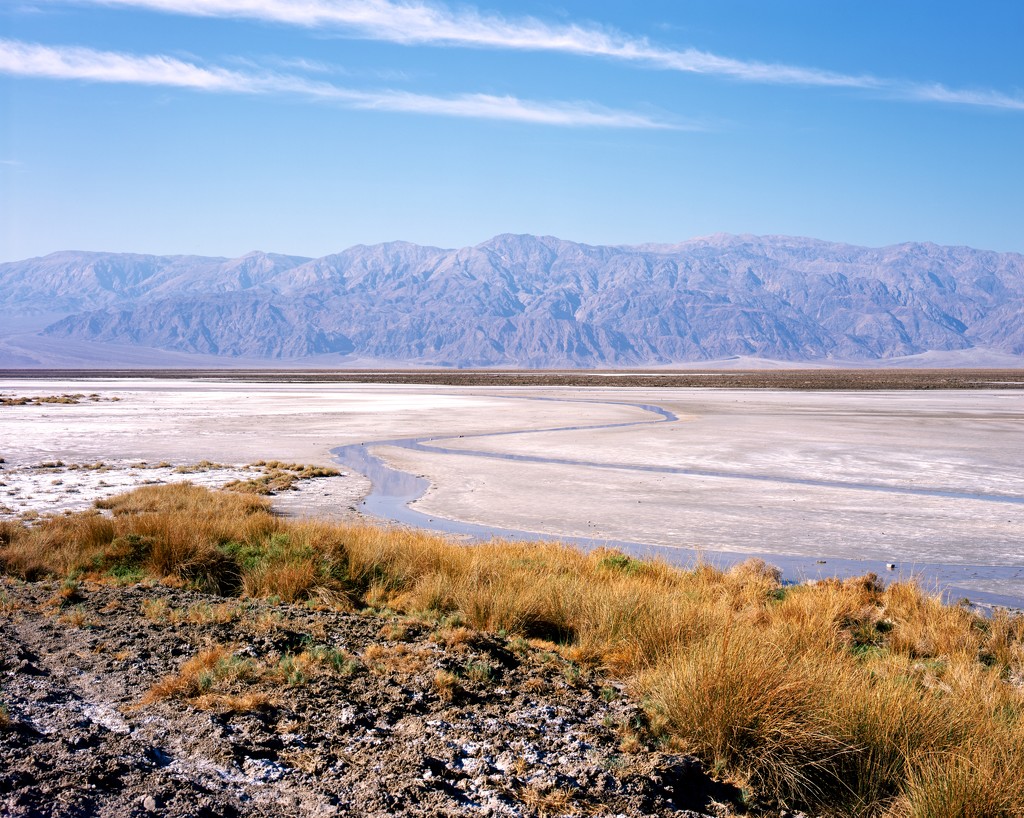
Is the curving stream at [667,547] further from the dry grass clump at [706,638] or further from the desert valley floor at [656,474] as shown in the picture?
the dry grass clump at [706,638]

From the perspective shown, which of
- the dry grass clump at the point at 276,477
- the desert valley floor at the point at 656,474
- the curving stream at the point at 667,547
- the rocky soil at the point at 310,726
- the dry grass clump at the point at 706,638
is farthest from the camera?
the dry grass clump at the point at 276,477

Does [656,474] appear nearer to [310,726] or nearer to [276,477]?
[276,477]

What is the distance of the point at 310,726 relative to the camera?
17.9 ft

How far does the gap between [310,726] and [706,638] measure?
10.3 ft

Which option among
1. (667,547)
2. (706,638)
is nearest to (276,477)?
(667,547)

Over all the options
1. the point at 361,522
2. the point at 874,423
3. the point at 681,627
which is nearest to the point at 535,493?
the point at 361,522

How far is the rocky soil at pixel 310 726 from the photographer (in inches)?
179

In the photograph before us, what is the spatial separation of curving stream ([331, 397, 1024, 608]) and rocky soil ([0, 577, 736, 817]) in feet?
15.4

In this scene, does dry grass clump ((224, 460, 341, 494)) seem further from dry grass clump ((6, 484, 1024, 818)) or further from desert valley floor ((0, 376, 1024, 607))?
dry grass clump ((6, 484, 1024, 818))

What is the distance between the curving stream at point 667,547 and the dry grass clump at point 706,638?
3.79 ft

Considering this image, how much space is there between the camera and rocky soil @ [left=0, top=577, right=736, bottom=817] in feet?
14.9

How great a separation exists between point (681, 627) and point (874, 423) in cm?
3035

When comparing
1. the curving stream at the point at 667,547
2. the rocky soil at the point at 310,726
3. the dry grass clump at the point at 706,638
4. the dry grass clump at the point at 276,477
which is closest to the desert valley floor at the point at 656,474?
the curving stream at the point at 667,547

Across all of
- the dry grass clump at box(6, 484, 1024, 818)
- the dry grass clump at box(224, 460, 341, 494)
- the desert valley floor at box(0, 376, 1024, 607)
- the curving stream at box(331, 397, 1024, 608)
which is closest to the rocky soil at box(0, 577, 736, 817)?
the dry grass clump at box(6, 484, 1024, 818)
